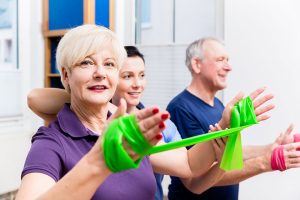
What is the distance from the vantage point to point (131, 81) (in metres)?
1.87

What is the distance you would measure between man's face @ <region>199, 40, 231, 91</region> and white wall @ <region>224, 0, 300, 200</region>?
541 millimetres

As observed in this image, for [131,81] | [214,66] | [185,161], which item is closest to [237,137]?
[185,161]

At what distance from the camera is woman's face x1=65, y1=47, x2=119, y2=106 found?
3.83ft

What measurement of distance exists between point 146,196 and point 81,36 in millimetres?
510

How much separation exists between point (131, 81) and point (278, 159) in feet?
2.45

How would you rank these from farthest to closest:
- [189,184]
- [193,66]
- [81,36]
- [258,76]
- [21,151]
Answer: [21,151] < [258,76] < [193,66] < [189,184] < [81,36]

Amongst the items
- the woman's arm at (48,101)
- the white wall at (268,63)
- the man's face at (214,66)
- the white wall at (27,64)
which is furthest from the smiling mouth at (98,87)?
the white wall at (27,64)

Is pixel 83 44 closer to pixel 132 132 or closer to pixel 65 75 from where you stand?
pixel 65 75

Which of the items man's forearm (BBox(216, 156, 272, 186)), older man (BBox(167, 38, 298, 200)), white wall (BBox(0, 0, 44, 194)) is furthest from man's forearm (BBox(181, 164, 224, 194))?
white wall (BBox(0, 0, 44, 194))

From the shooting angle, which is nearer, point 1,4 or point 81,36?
point 81,36

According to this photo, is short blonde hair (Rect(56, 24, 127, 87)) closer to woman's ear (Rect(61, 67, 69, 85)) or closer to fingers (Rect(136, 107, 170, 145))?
woman's ear (Rect(61, 67, 69, 85))

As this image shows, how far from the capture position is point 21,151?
3549 mm

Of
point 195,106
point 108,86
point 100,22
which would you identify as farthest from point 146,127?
point 100,22

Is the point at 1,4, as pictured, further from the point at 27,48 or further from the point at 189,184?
the point at 189,184
